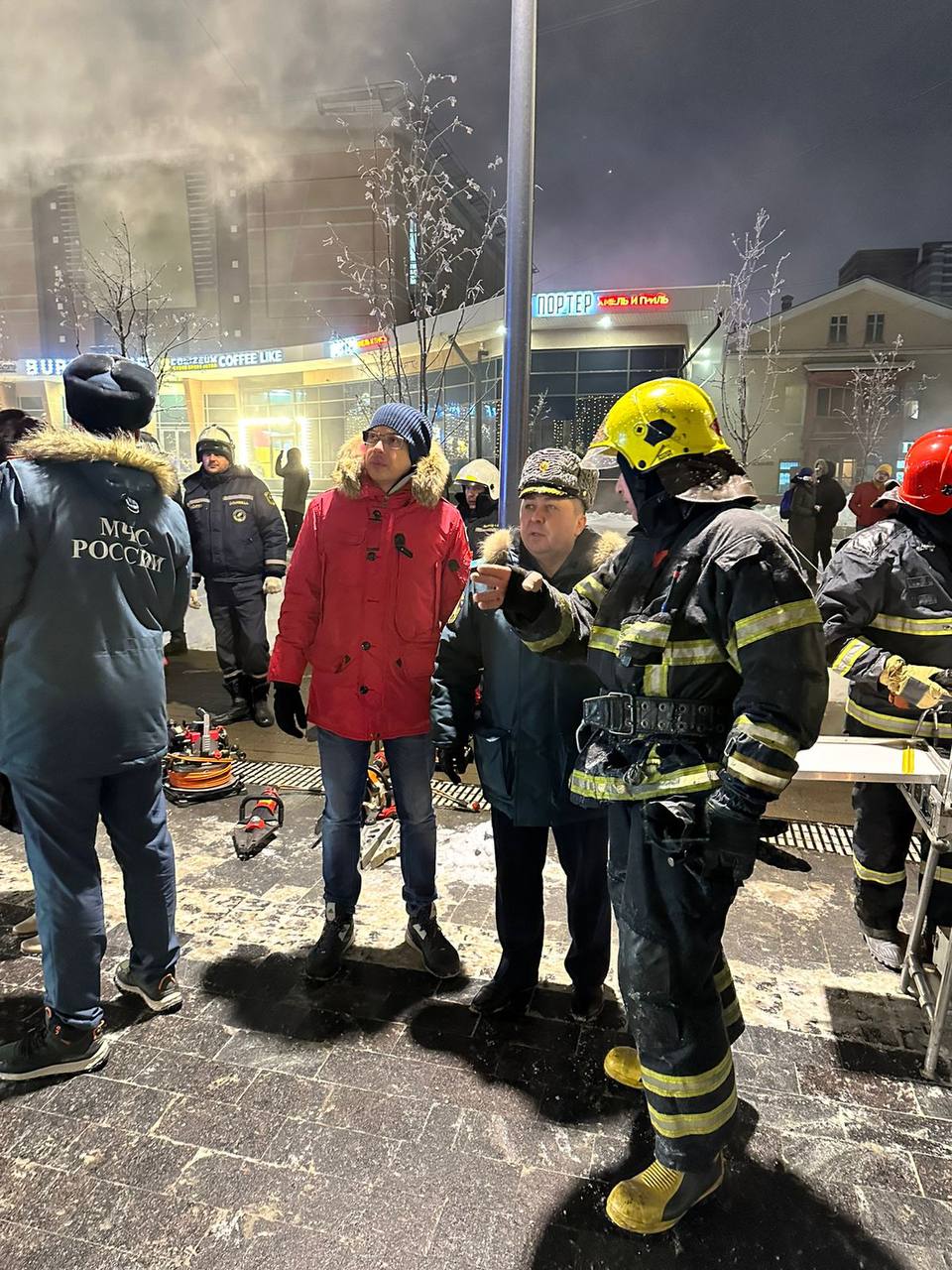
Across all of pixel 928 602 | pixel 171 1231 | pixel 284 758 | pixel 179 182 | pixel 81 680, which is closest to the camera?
pixel 171 1231

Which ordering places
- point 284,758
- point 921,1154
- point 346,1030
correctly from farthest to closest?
point 284,758 → point 346,1030 → point 921,1154

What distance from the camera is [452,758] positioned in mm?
2836

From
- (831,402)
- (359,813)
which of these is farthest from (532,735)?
(831,402)

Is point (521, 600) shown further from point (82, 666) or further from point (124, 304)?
point (124, 304)

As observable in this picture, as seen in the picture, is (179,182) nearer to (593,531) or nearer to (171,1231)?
(593,531)

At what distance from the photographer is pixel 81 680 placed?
2.36 meters

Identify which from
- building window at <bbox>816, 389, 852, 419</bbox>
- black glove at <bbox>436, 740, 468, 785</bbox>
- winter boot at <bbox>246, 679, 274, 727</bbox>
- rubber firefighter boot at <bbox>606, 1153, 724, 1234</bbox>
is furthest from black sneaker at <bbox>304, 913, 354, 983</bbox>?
building window at <bbox>816, 389, 852, 419</bbox>

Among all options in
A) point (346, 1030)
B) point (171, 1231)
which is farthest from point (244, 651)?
point (171, 1231)

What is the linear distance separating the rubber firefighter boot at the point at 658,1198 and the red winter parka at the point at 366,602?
1676mm

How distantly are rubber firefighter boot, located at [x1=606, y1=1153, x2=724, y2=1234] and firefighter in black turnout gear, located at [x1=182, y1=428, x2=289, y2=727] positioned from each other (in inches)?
192

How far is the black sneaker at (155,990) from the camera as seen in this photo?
275 centimetres

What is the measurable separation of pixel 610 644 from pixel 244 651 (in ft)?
15.7

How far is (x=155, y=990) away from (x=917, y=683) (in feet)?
10.5

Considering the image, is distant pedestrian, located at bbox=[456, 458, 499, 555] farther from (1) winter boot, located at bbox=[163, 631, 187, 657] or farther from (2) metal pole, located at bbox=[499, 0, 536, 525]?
(1) winter boot, located at bbox=[163, 631, 187, 657]
